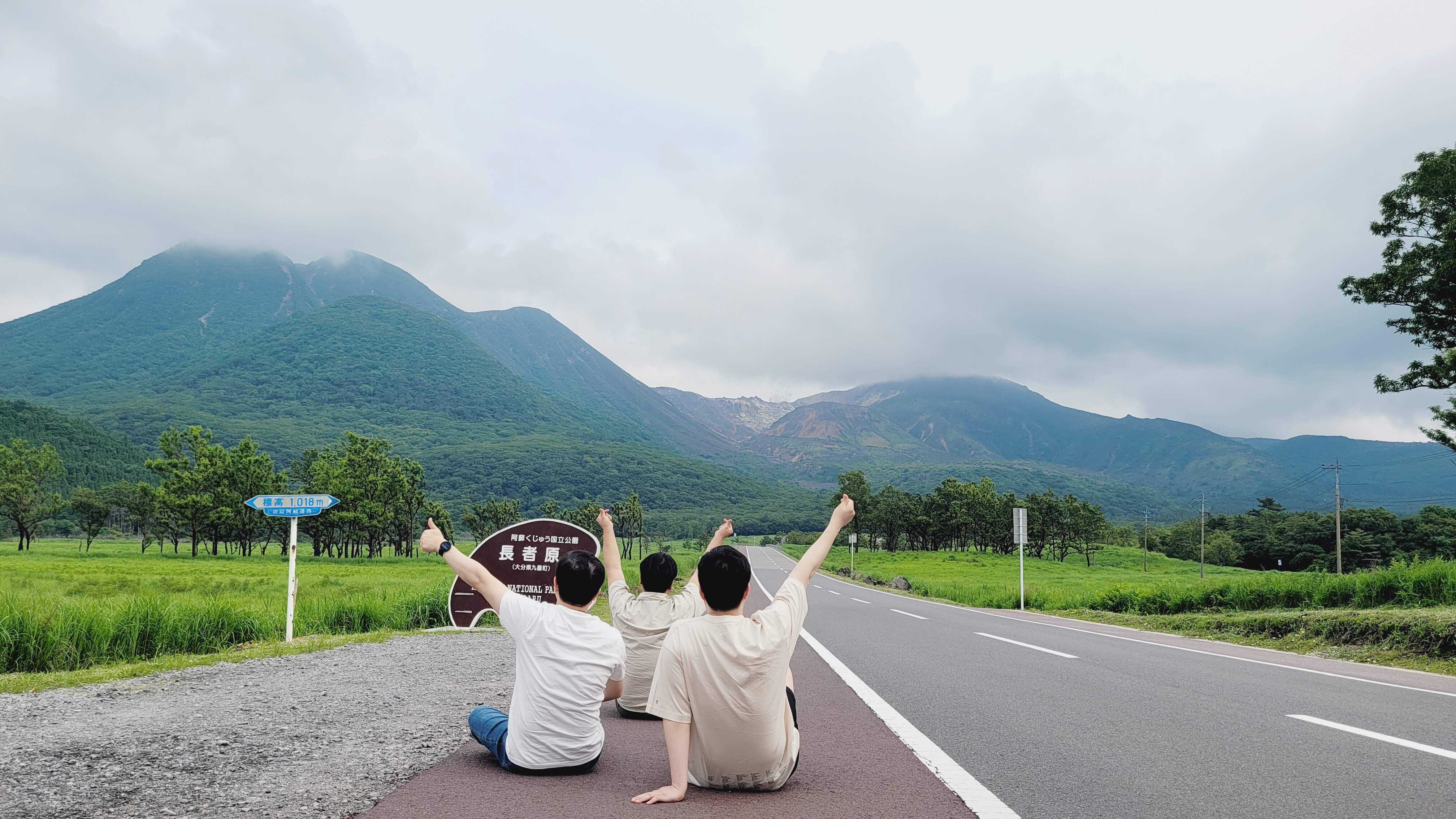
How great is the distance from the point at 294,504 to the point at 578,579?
8365 mm

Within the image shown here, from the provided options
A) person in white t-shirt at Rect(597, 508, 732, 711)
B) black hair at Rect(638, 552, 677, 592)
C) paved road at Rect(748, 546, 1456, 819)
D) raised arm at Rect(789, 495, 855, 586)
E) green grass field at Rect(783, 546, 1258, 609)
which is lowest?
green grass field at Rect(783, 546, 1258, 609)

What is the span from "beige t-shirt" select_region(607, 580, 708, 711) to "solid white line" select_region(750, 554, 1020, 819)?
971 mm

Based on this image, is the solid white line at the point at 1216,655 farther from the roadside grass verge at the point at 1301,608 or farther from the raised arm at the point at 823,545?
the raised arm at the point at 823,545

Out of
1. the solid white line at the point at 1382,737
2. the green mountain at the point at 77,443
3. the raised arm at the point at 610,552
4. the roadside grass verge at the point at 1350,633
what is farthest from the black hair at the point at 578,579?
the green mountain at the point at 77,443

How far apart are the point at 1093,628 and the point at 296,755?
15.5 metres

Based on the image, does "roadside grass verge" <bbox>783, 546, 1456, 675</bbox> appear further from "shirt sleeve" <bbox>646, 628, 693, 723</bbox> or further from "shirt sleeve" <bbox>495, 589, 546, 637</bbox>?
"shirt sleeve" <bbox>495, 589, 546, 637</bbox>

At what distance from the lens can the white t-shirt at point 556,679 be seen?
3.96 meters

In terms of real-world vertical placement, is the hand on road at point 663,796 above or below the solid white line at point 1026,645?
above

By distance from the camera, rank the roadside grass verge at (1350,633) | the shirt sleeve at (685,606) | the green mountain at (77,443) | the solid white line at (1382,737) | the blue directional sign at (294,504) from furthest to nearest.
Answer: the green mountain at (77,443) < the blue directional sign at (294,504) < the roadside grass verge at (1350,633) < the shirt sleeve at (685,606) < the solid white line at (1382,737)

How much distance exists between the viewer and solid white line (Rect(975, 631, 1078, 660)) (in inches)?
410

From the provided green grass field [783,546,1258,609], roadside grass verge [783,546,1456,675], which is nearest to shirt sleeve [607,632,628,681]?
roadside grass verge [783,546,1456,675]

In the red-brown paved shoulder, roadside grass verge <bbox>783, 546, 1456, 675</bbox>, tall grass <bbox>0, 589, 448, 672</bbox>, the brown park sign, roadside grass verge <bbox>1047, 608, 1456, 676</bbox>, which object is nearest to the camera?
the red-brown paved shoulder

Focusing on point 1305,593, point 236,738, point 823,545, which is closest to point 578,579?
point 823,545

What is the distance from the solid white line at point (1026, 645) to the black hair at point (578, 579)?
26.4ft
